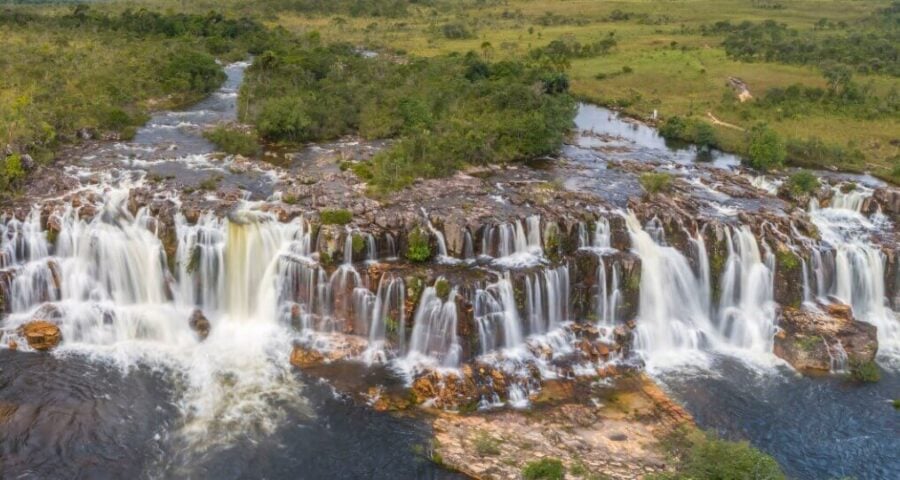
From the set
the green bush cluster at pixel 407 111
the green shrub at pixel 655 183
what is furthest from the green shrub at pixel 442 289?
the green shrub at pixel 655 183

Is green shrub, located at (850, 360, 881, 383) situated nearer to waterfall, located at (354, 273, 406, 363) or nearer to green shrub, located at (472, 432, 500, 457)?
green shrub, located at (472, 432, 500, 457)

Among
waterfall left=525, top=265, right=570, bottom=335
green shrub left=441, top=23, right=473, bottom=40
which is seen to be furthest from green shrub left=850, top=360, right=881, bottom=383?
green shrub left=441, top=23, right=473, bottom=40

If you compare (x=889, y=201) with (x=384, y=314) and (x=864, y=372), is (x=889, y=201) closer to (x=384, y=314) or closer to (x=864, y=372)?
(x=864, y=372)

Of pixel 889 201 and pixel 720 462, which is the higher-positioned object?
pixel 889 201

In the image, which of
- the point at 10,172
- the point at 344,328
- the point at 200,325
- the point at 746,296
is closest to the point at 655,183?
the point at 746,296

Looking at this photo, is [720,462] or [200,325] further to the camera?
[200,325]

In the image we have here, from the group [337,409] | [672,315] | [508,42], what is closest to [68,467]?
[337,409]
